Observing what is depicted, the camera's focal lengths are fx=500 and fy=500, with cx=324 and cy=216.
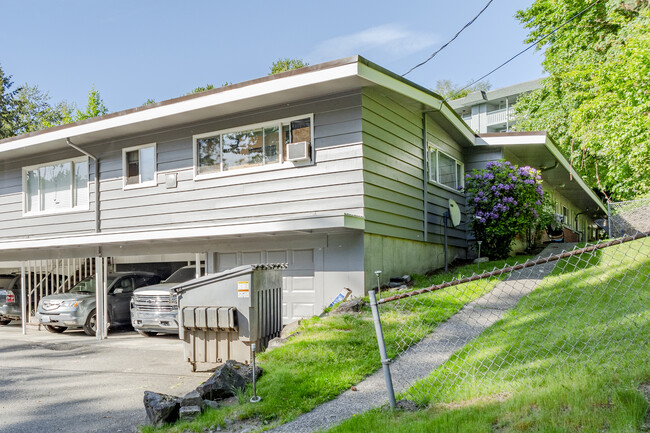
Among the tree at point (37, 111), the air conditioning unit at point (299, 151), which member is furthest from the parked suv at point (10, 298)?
the tree at point (37, 111)

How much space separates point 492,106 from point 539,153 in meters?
29.7

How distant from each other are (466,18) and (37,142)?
1110 cm

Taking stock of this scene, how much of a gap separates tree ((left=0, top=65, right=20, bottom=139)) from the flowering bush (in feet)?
108

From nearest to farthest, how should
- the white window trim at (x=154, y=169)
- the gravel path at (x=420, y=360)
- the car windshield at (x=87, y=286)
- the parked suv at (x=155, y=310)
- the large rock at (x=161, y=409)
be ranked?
the gravel path at (x=420, y=360), the large rock at (x=161, y=409), the parked suv at (x=155, y=310), the white window trim at (x=154, y=169), the car windshield at (x=87, y=286)

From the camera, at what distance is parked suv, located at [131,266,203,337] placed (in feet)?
35.1

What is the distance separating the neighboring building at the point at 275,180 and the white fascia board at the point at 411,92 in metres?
0.04

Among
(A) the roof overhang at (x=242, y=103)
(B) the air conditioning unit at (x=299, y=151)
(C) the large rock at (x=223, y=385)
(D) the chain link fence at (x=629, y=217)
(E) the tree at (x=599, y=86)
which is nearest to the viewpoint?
(C) the large rock at (x=223, y=385)

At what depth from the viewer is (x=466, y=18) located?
10.1 m

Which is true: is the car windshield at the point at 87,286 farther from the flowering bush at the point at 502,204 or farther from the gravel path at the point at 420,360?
the flowering bush at the point at 502,204

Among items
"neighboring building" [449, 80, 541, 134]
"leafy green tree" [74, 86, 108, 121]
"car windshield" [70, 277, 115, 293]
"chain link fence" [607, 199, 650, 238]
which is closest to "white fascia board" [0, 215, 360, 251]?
"car windshield" [70, 277, 115, 293]

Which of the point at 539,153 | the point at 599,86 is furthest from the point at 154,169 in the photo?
the point at 599,86

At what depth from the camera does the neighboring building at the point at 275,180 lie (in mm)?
9844

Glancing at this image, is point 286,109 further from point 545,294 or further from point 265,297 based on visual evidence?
point 545,294

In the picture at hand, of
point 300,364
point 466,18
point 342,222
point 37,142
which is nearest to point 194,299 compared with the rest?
point 300,364
